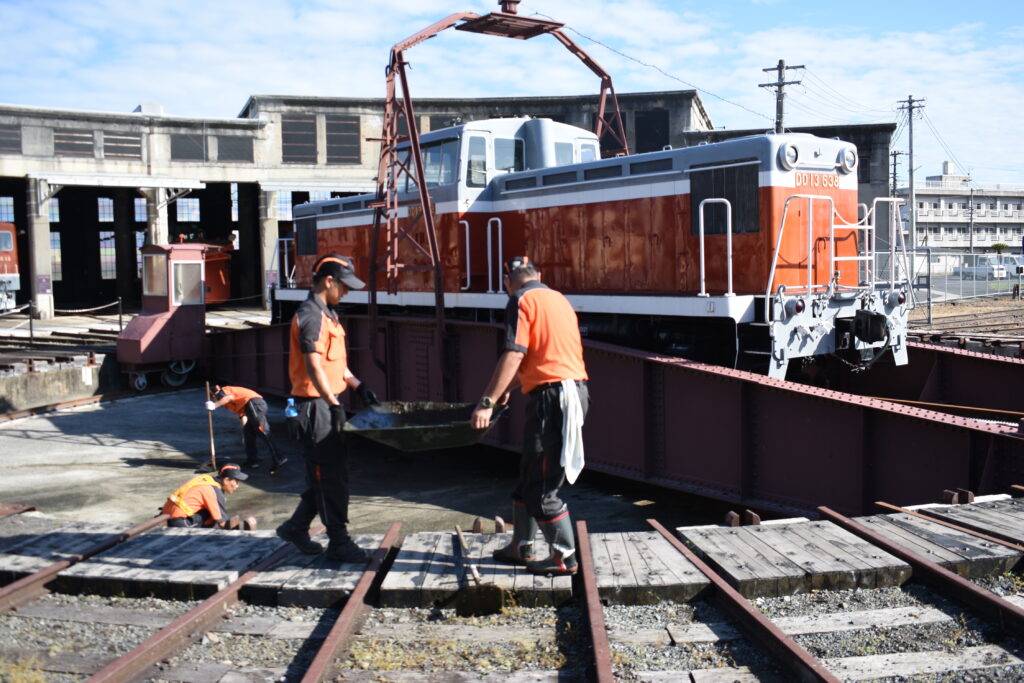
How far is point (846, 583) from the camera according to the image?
5.11 m

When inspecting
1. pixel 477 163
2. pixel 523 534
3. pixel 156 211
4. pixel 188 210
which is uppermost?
pixel 188 210

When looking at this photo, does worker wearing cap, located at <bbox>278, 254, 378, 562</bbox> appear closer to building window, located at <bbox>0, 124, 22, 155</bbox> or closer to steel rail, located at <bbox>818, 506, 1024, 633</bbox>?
steel rail, located at <bbox>818, 506, 1024, 633</bbox>

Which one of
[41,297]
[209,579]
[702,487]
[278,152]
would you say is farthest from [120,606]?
[278,152]

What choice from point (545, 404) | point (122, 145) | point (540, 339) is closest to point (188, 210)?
point (122, 145)

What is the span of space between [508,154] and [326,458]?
810 centimetres

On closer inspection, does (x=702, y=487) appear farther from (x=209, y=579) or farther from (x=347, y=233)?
(x=347, y=233)

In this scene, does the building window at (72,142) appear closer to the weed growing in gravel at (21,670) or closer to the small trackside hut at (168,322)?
the small trackside hut at (168,322)

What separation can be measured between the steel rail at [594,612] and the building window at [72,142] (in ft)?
92.6

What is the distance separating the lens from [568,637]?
15.5 ft

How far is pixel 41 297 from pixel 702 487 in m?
25.7

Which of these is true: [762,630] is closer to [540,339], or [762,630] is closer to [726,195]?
[540,339]

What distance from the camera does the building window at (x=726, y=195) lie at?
31.2 feet

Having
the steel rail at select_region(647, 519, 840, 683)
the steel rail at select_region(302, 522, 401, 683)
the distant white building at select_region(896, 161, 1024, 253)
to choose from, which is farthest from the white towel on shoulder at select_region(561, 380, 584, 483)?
the distant white building at select_region(896, 161, 1024, 253)

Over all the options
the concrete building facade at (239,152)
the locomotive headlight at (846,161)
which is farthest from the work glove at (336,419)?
the concrete building facade at (239,152)
